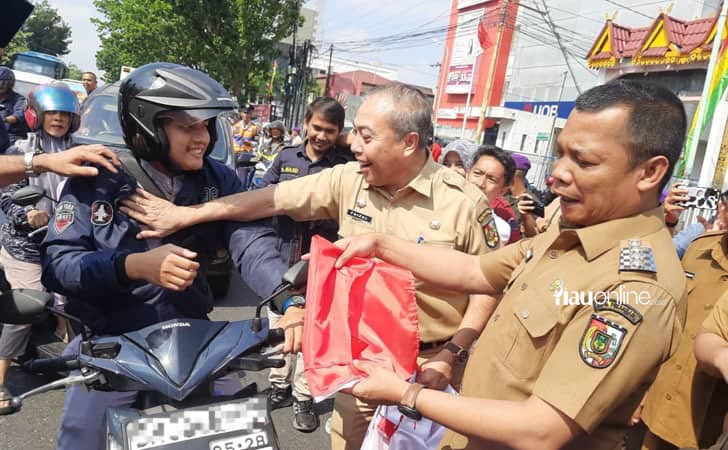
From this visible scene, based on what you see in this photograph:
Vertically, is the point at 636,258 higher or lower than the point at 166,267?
higher

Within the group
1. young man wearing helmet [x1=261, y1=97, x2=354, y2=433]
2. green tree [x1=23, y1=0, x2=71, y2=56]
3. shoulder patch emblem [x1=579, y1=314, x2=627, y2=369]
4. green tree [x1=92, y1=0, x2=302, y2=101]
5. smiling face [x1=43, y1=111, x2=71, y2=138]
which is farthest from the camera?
green tree [x1=23, y1=0, x2=71, y2=56]

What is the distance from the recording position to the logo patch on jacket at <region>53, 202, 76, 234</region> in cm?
175

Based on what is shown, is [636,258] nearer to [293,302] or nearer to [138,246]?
[293,302]

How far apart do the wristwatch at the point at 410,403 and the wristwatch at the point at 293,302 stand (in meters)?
0.49

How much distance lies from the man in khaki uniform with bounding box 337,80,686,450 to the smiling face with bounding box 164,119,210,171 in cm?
101

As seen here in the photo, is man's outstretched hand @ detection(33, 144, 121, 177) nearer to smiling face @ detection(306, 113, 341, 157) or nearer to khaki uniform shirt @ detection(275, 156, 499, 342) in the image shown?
khaki uniform shirt @ detection(275, 156, 499, 342)

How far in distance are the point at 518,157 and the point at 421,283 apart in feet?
11.0

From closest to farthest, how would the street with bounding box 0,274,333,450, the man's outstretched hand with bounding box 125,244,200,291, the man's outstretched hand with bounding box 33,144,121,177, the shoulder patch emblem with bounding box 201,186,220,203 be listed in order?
1. the man's outstretched hand with bounding box 125,244,200,291
2. the man's outstretched hand with bounding box 33,144,121,177
3. the shoulder patch emblem with bounding box 201,186,220,203
4. the street with bounding box 0,274,333,450

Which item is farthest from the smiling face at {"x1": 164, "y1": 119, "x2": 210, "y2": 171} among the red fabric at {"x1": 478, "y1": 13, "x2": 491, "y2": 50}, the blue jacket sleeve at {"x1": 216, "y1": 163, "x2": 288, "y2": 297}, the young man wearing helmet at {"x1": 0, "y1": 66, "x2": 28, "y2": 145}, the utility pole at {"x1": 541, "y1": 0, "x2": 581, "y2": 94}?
the red fabric at {"x1": 478, "y1": 13, "x2": 491, "y2": 50}

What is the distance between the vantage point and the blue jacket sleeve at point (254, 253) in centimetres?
197

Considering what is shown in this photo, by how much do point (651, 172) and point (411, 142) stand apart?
42.3 inches

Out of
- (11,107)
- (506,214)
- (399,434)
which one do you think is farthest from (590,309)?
(11,107)

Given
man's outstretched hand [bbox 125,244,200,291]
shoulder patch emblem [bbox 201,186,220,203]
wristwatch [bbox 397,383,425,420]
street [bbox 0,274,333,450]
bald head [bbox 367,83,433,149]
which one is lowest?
street [bbox 0,274,333,450]

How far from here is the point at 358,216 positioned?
2.42m
